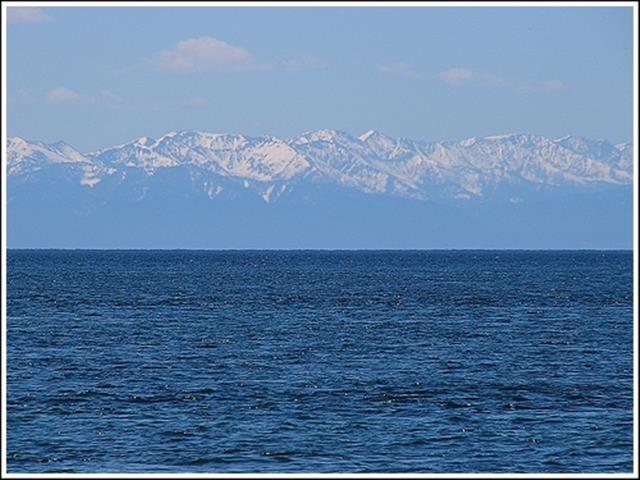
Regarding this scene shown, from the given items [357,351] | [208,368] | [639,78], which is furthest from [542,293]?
[639,78]

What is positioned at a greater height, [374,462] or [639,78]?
[639,78]

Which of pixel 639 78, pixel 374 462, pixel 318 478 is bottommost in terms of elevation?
pixel 374 462

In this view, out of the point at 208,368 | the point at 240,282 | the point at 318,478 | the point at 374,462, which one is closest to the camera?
the point at 318,478

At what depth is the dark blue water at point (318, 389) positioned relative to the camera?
36500 millimetres

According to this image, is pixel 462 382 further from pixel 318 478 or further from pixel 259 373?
pixel 318 478

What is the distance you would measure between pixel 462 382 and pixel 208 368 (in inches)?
479

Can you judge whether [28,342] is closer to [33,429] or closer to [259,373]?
[259,373]

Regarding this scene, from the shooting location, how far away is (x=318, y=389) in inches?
1929

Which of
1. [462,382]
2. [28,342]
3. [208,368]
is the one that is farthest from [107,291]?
[462,382]

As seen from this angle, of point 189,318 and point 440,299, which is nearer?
point 189,318

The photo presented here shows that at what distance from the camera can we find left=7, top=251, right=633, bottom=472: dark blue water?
120 ft

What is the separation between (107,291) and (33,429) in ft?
276

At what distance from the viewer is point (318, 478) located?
18875 mm

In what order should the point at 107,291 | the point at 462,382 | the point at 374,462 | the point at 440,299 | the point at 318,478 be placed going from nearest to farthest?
the point at 318,478 → the point at 374,462 → the point at 462,382 → the point at 440,299 → the point at 107,291
